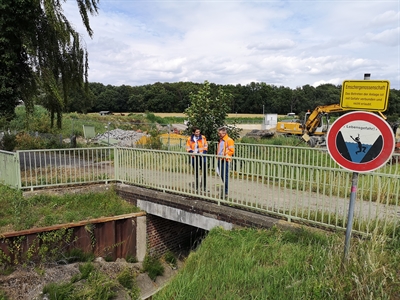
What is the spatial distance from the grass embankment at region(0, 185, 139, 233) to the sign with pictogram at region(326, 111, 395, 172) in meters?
6.22

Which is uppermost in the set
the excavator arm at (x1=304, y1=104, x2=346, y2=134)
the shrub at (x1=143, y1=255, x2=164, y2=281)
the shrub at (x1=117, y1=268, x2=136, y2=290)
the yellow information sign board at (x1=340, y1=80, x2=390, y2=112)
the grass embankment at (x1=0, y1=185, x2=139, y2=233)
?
the yellow information sign board at (x1=340, y1=80, x2=390, y2=112)

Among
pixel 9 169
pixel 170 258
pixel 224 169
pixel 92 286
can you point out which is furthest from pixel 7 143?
pixel 224 169

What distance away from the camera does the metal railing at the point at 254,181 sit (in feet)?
17.8

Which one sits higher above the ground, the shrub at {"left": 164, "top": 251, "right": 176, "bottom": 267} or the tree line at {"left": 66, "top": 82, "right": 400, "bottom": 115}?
the tree line at {"left": 66, "top": 82, "right": 400, "bottom": 115}

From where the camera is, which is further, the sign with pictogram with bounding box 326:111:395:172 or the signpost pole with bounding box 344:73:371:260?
the signpost pole with bounding box 344:73:371:260

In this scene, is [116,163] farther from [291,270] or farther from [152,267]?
[291,270]

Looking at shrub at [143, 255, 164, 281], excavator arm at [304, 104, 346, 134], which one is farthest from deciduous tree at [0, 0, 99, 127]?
excavator arm at [304, 104, 346, 134]

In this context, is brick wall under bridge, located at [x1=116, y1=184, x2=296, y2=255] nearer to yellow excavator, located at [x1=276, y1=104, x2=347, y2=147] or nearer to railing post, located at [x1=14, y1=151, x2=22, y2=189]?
railing post, located at [x1=14, y1=151, x2=22, y2=189]

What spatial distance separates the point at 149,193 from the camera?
8336 mm

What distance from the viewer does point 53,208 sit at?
8.20 m

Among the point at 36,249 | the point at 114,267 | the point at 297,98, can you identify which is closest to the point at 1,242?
the point at 36,249

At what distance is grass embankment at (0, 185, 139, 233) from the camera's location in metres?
7.27

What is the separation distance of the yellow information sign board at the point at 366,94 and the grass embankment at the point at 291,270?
172cm

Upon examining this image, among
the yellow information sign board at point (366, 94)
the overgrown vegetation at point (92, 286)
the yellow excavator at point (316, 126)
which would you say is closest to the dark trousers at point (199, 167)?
the overgrown vegetation at point (92, 286)
